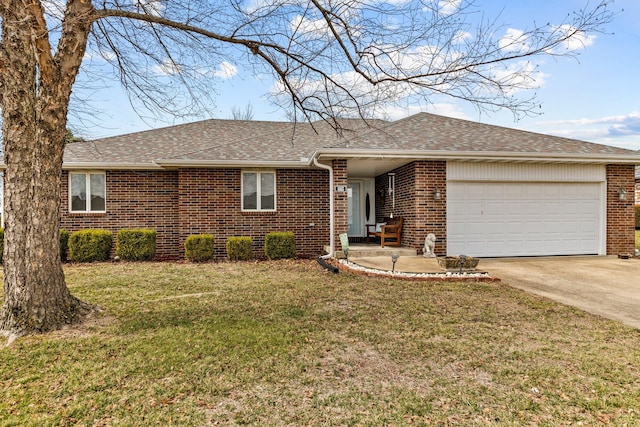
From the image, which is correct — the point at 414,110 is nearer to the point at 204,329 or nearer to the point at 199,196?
the point at 204,329

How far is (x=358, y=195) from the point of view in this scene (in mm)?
13734

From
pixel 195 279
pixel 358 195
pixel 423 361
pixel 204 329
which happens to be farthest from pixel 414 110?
pixel 358 195

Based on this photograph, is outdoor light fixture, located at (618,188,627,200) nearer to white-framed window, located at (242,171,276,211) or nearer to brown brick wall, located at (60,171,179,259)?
white-framed window, located at (242,171,276,211)

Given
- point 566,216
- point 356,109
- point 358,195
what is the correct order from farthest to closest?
point 358,195 < point 566,216 < point 356,109

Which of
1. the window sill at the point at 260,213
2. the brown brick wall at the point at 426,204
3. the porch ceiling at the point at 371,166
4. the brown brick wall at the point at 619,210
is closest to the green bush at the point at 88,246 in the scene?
the window sill at the point at 260,213

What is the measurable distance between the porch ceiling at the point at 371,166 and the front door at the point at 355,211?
0.57 metres

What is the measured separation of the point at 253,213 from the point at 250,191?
67 cm

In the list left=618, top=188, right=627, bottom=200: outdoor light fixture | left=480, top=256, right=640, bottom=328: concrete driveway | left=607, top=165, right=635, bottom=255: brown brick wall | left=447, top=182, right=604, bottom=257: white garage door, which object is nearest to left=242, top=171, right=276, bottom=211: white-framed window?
left=447, top=182, right=604, bottom=257: white garage door

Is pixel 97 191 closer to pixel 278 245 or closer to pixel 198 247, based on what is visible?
pixel 198 247

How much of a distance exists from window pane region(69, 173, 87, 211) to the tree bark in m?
7.64

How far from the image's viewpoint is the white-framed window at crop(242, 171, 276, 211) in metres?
11.4

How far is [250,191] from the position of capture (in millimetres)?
11430

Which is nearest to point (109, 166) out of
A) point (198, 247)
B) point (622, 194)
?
point (198, 247)

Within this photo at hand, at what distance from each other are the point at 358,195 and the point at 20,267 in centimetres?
1059
